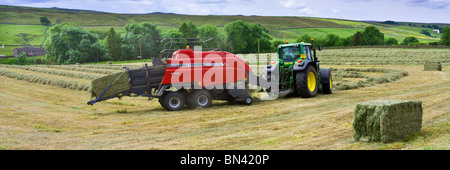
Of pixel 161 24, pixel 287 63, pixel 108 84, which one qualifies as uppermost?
pixel 161 24

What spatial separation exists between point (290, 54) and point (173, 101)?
5.31m

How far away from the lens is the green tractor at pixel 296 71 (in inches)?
611

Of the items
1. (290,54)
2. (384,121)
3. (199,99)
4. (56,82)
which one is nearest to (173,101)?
(199,99)

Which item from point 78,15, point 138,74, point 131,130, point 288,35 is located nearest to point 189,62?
point 138,74

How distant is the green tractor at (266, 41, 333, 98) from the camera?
15531mm

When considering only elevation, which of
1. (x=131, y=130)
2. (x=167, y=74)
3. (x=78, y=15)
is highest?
(x=78, y=15)

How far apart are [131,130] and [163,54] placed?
494 centimetres

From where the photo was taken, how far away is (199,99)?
1413 centimetres

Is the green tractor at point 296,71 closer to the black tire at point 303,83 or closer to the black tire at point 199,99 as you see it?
the black tire at point 303,83

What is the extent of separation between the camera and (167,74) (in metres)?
13.8

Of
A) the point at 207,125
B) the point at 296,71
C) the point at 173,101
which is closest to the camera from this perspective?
the point at 207,125

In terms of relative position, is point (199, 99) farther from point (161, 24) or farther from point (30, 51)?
point (161, 24)

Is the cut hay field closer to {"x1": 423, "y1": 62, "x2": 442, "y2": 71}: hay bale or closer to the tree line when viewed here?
{"x1": 423, "y1": 62, "x2": 442, "y2": 71}: hay bale
